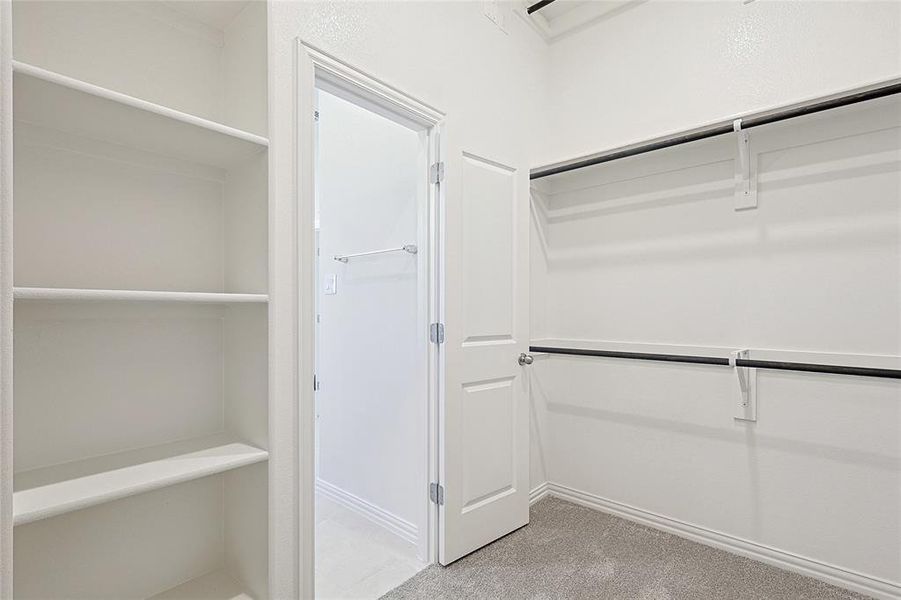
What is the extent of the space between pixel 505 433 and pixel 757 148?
1.83m

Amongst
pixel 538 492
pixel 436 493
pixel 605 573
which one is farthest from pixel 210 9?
pixel 538 492

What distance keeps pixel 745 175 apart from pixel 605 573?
76.2 inches

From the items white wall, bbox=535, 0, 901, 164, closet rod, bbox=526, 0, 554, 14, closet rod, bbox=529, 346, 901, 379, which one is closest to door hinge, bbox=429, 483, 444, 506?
closet rod, bbox=529, 346, 901, 379

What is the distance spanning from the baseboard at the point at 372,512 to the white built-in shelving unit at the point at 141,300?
1.06 metres

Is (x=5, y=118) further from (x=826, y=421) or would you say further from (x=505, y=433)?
(x=826, y=421)

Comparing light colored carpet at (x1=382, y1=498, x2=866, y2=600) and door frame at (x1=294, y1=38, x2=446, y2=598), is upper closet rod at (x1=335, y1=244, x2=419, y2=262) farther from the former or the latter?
light colored carpet at (x1=382, y1=498, x2=866, y2=600)

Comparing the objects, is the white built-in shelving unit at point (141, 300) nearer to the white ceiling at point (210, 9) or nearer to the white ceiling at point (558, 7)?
the white ceiling at point (210, 9)

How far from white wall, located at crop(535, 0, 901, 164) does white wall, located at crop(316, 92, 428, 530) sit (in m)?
0.97

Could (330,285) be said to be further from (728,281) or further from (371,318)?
(728,281)

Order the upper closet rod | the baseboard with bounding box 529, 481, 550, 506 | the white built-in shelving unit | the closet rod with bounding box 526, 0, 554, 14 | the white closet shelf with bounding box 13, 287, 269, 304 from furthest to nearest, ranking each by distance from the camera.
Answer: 1. the baseboard with bounding box 529, 481, 550, 506
2. the closet rod with bounding box 526, 0, 554, 14
3. the upper closet rod
4. the white built-in shelving unit
5. the white closet shelf with bounding box 13, 287, 269, 304

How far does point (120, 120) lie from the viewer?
1196 millimetres

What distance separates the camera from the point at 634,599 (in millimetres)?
1877

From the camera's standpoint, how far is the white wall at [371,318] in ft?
7.89

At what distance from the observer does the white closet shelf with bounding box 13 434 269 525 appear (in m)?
1.02
